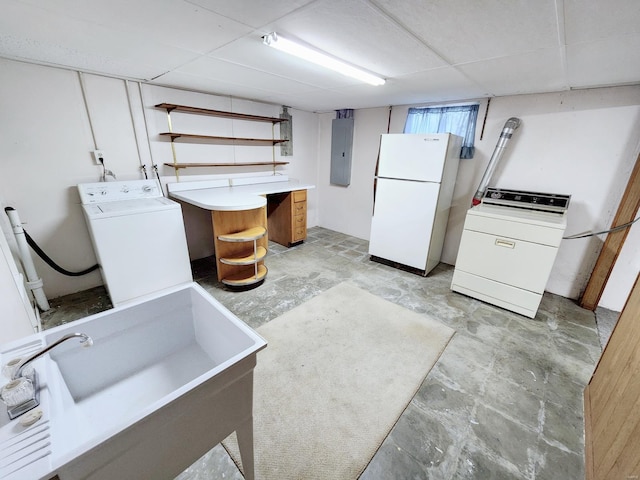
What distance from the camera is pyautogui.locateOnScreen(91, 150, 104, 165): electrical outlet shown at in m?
2.50

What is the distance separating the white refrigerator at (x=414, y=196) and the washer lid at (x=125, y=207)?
2315 mm

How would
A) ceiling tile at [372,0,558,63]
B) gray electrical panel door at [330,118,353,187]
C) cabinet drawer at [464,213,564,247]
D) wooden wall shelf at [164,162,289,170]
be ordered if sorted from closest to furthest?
ceiling tile at [372,0,558,63]
cabinet drawer at [464,213,564,247]
wooden wall shelf at [164,162,289,170]
gray electrical panel door at [330,118,353,187]

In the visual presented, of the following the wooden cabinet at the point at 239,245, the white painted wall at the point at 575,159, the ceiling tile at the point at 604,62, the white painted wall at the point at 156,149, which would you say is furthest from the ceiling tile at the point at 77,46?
the white painted wall at the point at 575,159

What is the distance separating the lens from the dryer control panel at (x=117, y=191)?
240 centimetres

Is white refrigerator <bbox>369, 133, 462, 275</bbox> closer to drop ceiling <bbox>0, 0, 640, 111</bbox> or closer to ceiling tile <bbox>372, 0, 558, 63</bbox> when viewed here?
drop ceiling <bbox>0, 0, 640, 111</bbox>

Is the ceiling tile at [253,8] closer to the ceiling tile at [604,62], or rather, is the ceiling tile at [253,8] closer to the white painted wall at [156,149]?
the ceiling tile at [604,62]

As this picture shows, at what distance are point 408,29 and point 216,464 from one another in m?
2.41

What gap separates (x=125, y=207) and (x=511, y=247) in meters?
3.46

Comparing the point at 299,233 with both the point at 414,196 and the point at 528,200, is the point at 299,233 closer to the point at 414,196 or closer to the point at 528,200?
the point at 414,196

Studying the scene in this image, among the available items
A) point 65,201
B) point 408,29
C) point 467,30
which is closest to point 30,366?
point 408,29

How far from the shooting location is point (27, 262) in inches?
86.9

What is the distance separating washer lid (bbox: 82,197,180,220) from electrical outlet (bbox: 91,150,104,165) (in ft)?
1.46

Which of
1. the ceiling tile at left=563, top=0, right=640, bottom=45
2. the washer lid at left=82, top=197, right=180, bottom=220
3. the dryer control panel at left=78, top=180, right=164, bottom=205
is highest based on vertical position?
the ceiling tile at left=563, top=0, right=640, bottom=45

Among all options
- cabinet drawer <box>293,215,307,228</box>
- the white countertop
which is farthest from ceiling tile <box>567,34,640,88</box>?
cabinet drawer <box>293,215,307,228</box>
